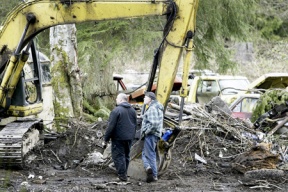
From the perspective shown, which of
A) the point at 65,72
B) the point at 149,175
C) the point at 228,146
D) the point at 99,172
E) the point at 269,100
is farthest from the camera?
the point at 65,72

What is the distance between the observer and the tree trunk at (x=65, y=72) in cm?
1725

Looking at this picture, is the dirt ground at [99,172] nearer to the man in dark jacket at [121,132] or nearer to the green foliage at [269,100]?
the man in dark jacket at [121,132]

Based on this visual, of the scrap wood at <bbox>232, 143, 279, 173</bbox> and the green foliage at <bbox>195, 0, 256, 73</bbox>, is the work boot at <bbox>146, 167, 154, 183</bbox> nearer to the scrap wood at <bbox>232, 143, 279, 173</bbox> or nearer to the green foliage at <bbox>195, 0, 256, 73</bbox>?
the scrap wood at <bbox>232, 143, 279, 173</bbox>

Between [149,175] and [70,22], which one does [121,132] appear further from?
[70,22]

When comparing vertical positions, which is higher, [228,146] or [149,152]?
[149,152]

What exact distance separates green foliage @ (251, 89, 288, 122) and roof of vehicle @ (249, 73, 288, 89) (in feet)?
10.7

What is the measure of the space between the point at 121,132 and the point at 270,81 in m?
10.8

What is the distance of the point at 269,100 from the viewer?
53.3 feet

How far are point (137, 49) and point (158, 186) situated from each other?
12.1 meters

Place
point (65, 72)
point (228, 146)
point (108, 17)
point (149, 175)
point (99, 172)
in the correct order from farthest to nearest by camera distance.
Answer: point (65, 72), point (228, 146), point (99, 172), point (108, 17), point (149, 175)

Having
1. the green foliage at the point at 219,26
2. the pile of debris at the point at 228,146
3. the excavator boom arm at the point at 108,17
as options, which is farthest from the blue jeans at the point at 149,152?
the green foliage at the point at 219,26

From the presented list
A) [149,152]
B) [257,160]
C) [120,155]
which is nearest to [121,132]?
[120,155]

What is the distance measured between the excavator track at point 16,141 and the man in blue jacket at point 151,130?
7.46 feet

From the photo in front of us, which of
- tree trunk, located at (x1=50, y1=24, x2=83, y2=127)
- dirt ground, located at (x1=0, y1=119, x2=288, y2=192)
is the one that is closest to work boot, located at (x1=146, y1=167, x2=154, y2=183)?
dirt ground, located at (x1=0, y1=119, x2=288, y2=192)
